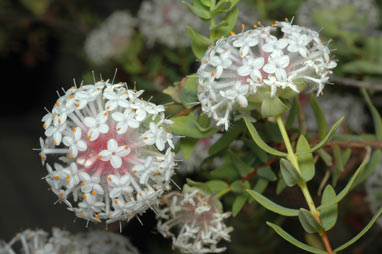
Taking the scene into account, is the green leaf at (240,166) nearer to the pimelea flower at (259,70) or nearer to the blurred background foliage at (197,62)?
the blurred background foliage at (197,62)

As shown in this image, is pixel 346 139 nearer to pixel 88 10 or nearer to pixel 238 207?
pixel 238 207

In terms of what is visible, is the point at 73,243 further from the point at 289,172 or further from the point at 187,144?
the point at 289,172

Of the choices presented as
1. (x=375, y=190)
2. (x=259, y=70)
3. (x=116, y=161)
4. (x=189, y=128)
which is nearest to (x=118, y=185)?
(x=116, y=161)

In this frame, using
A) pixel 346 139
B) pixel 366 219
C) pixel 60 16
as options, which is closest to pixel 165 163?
pixel 346 139

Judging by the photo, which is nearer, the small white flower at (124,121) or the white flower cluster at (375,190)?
the small white flower at (124,121)

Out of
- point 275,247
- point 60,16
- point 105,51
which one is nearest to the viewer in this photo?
point 275,247

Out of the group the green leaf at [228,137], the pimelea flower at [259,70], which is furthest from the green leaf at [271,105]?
the green leaf at [228,137]

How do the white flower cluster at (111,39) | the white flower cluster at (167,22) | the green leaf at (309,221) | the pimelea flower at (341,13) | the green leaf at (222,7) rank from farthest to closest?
the white flower cluster at (111,39)
the white flower cluster at (167,22)
the pimelea flower at (341,13)
the green leaf at (222,7)
the green leaf at (309,221)
